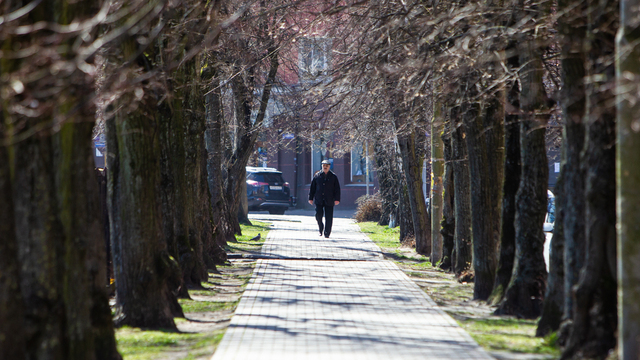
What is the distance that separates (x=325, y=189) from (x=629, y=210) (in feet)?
48.2

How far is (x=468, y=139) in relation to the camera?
10766 millimetres

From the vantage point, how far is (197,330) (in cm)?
809

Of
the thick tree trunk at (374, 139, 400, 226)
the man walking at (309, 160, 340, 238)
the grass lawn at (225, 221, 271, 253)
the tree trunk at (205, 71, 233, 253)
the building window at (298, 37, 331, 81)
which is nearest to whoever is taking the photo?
the building window at (298, 37, 331, 81)

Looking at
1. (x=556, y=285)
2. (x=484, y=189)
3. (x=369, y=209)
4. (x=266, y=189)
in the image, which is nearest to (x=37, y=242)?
(x=556, y=285)

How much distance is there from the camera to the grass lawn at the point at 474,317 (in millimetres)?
7047

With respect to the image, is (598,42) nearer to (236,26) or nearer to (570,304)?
(570,304)

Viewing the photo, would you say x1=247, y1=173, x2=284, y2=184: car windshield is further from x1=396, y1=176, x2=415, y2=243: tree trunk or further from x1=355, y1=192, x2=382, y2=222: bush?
x1=396, y1=176, x2=415, y2=243: tree trunk

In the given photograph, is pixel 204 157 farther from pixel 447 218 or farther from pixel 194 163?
pixel 447 218

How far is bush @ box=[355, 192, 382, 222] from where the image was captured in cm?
3056

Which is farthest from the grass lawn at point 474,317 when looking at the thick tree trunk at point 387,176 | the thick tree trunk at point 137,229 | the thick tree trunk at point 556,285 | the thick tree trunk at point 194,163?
the thick tree trunk at point 387,176

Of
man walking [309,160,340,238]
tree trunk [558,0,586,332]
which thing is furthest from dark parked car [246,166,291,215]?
tree trunk [558,0,586,332]

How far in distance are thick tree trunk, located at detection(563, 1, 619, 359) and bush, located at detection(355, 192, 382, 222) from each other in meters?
24.4

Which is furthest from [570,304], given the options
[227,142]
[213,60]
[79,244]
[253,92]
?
[227,142]

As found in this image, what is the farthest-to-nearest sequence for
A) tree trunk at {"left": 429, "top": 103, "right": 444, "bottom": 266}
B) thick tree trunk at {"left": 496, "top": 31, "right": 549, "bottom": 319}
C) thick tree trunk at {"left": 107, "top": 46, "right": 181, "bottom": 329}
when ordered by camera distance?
tree trunk at {"left": 429, "top": 103, "right": 444, "bottom": 266}, thick tree trunk at {"left": 496, "top": 31, "right": 549, "bottom": 319}, thick tree trunk at {"left": 107, "top": 46, "right": 181, "bottom": 329}
